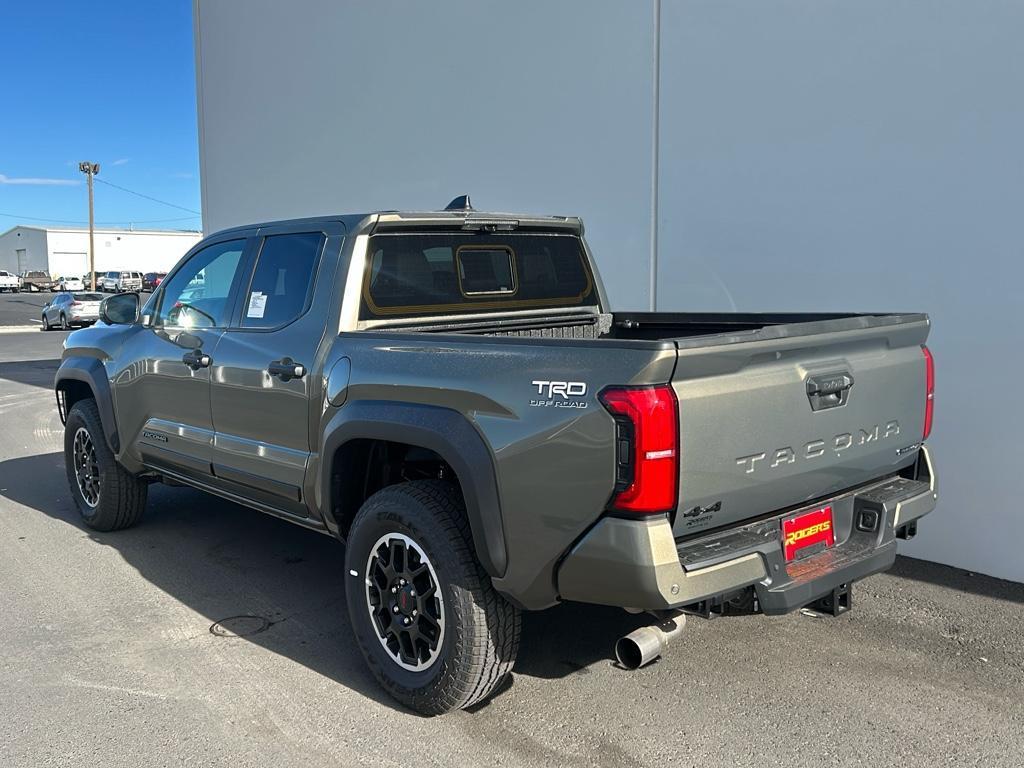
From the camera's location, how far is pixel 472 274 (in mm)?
4438

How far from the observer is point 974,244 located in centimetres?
495

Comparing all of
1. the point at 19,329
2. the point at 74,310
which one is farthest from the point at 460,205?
the point at 19,329

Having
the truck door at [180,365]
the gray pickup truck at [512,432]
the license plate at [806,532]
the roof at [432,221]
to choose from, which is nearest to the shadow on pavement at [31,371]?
the truck door at [180,365]

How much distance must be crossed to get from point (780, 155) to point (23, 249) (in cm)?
10596

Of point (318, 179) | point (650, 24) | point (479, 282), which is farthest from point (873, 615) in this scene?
point (318, 179)

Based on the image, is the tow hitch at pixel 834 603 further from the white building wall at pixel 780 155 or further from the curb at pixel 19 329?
the curb at pixel 19 329

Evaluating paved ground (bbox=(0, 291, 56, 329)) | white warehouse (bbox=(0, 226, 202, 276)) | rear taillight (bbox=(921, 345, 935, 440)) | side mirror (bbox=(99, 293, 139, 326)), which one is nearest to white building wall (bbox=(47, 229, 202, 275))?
white warehouse (bbox=(0, 226, 202, 276))

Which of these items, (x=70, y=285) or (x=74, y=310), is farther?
(x=70, y=285)

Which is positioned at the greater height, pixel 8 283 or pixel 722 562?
pixel 8 283

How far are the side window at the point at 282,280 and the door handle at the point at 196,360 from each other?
33 centimetres

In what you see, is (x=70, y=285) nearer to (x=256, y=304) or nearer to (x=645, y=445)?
(x=256, y=304)

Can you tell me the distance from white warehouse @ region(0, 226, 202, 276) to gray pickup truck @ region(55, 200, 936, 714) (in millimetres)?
87232

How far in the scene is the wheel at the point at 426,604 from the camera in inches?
128

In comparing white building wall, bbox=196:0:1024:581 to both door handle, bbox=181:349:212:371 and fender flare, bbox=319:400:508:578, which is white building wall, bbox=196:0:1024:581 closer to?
fender flare, bbox=319:400:508:578
